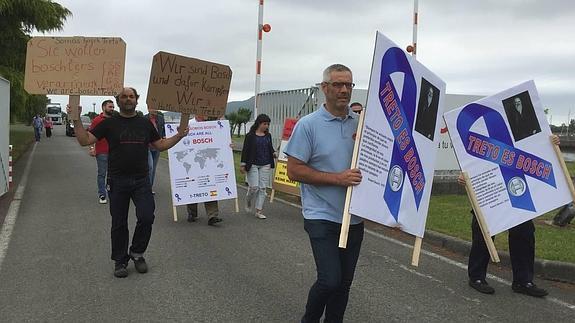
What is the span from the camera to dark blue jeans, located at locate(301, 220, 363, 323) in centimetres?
Result: 350

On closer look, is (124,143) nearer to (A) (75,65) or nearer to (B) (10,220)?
(A) (75,65)

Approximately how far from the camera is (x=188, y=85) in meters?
6.30

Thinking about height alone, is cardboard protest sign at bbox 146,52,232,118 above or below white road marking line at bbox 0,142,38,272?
above

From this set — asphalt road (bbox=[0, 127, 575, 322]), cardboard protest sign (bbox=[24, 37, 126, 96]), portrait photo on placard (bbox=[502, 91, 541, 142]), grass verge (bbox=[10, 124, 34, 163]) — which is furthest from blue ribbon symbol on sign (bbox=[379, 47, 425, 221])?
grass verge (bbox=[10, 124, 34, 163])

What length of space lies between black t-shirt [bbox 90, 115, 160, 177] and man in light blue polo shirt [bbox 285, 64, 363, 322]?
2471mm

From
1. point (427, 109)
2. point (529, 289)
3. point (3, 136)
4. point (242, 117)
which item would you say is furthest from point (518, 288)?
point (242, 117)

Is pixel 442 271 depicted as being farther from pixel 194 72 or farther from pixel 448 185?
pixel 448 185

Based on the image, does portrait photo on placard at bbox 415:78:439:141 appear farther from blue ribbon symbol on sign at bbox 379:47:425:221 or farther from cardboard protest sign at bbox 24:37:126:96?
cardboard protest sign at bbox 24:37:126:96

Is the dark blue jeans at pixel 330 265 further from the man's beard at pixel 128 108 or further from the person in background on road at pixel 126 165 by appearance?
the man's beard at pixel 128 108

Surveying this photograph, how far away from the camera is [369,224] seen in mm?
8977

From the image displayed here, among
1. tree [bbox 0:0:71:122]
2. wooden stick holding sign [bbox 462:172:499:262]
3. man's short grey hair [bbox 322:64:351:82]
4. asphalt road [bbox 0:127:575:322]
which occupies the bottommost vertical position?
asphalt road [bbox 0:127:575:322]

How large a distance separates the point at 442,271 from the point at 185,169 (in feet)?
15.5

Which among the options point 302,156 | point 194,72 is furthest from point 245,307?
point 194,72

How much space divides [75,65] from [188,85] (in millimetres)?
1197
